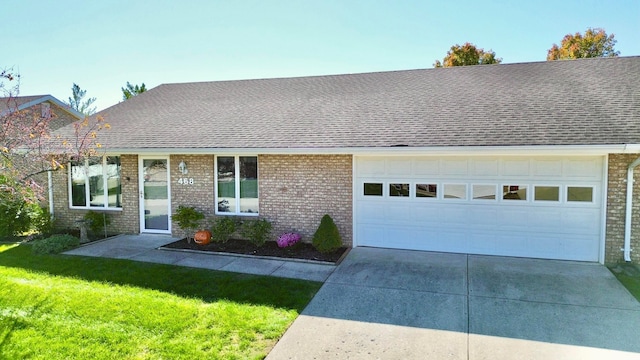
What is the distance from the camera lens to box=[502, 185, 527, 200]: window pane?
8.44 m

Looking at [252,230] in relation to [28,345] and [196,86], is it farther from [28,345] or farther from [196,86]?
[196,86]

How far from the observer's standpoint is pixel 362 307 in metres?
5.89

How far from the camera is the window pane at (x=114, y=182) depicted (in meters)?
11.3

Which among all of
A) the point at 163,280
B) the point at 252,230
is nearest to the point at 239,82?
the point at 252,230

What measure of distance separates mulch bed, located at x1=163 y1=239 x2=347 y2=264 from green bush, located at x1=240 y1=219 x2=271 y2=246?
0.16 meters

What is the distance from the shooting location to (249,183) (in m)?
10.3

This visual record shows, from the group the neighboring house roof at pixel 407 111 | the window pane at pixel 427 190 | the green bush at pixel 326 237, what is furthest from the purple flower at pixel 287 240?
the window pane at pixel 427 190

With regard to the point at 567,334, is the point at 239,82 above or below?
above

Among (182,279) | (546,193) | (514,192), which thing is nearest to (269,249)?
(182,279)

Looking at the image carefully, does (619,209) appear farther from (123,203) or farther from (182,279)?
A: (123,203)

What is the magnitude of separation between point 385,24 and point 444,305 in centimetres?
1100

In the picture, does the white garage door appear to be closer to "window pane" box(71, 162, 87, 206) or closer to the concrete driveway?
the concrete driveway

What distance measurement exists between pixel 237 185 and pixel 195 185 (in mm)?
1221

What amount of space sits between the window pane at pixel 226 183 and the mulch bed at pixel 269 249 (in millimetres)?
982
